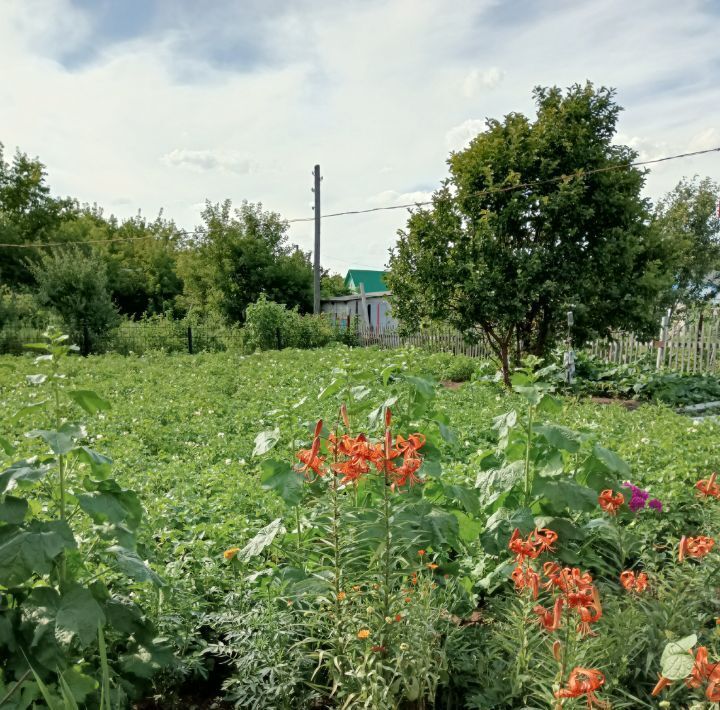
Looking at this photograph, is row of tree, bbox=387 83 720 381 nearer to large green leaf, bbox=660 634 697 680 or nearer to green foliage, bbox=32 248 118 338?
large green leaf, bbox=660 634 697 680

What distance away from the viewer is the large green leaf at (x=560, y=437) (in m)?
2.54

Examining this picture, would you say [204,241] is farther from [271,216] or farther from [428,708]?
Answer: [428,708]

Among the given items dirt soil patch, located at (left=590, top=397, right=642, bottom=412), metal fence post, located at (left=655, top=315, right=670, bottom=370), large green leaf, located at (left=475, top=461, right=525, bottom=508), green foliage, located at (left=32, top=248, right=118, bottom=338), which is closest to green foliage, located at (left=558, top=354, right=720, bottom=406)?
dirt soil patch, located at (left=590, top=397, right=642, bottom=412)

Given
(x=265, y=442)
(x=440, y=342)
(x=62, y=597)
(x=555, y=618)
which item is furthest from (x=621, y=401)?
(x=62, y=597)

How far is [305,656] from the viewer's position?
198cm

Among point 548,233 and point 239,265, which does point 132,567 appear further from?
point 239,265

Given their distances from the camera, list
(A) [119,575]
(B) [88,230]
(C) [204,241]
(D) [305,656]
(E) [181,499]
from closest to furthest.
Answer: (D) [305,656] < (A) [119,575] < (E) [181,499] < (C) [204,241] < (B) [88,230]

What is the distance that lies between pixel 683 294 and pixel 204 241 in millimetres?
20341

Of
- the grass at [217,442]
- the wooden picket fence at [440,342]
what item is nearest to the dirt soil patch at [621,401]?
the grass at [217,442]

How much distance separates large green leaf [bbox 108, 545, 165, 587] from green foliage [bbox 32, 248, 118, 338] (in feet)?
55.7

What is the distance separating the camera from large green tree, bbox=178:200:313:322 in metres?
24.9

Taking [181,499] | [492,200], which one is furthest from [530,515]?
[492,200]

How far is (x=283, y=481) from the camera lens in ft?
7.97

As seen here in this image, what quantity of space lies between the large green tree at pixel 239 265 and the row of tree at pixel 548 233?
15.4m
